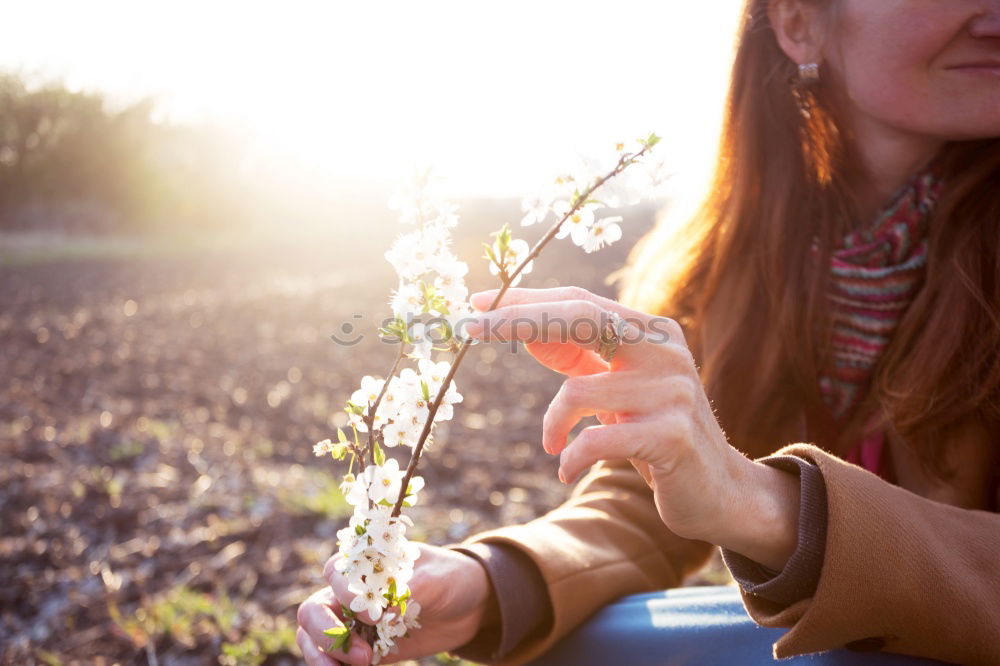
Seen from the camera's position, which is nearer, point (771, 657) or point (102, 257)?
point (771, 657)

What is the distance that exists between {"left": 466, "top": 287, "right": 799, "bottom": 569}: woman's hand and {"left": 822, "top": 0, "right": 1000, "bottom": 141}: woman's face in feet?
3.30

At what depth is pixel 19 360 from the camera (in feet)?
23.2

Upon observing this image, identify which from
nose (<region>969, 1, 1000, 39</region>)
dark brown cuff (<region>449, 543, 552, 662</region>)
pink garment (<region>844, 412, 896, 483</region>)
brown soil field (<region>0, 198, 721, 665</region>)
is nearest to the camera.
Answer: nose (<region>969, 1, 1000, 39</region>)

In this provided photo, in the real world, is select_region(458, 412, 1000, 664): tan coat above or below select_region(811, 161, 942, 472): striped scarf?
below

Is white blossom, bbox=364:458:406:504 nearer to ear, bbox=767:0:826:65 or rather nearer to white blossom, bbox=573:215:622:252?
white blossom, bbox=573:215:622:252

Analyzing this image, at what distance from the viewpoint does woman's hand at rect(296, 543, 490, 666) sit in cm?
143

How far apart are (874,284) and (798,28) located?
69 centimetres

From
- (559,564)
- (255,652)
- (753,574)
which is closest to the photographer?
(753,574)

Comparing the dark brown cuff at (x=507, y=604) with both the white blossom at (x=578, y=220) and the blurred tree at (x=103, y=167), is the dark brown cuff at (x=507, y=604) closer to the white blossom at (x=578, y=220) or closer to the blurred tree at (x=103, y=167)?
the white blossom at (x=578, y=220)

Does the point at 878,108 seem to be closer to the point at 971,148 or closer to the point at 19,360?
the point at 971,148

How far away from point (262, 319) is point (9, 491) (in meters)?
6.04

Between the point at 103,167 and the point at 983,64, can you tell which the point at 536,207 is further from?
the point at 103,167

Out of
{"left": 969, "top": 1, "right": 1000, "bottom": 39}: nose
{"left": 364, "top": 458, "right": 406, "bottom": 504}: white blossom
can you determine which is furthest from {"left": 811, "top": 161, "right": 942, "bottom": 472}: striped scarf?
{"left": 364, "top": 458, "right": 406, "bottom": 504}: white blossom

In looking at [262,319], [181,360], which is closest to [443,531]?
[181,360]
